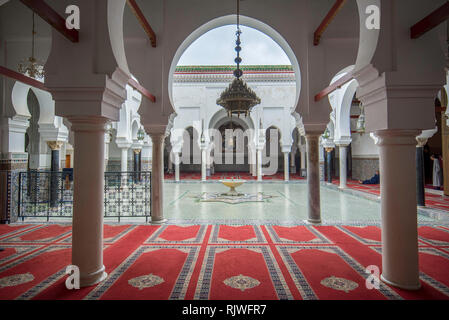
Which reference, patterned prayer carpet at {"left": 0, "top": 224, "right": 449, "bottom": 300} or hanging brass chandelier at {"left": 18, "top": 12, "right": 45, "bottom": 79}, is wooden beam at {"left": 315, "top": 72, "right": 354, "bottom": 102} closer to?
patterned prayer carpet at {"left": 0, "top": 224, "right": 449, "bottom": 300}

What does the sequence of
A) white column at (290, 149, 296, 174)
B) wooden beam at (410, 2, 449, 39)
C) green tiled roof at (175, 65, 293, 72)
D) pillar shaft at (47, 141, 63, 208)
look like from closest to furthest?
wooden beam at (410, 2, 449, 39), pillar shaft at (47, 141, 63, 208), green tiled roof at (175, 65, 293, 72), white column at (290, 149, 296, 174)

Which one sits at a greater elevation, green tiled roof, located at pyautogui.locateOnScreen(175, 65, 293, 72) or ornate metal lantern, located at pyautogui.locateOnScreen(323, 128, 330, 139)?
green tiled roof, located at pyautogui.locateOnScreen(175, 65, 293, 72)

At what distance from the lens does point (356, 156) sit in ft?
45.9

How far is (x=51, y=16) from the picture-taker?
2.00 metres

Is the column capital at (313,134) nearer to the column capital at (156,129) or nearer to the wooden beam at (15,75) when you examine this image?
the column capital at (156,129)

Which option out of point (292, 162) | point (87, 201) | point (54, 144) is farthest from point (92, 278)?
point (292, 162)

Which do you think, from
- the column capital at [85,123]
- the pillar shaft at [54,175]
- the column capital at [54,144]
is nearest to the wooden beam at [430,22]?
the column capital at [85,123]

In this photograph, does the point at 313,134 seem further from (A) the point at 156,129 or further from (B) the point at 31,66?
(B) the point at 31,66

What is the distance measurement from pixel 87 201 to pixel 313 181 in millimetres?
3743

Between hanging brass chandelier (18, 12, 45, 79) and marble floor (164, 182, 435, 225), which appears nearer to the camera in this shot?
hanging brass chandelier (18, 12, 45, 79)

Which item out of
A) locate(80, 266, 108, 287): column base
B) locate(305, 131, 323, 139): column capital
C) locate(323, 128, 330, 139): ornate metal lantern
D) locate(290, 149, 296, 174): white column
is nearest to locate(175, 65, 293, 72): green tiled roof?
locate(323, 128, 330, 139): ornate metal lantern

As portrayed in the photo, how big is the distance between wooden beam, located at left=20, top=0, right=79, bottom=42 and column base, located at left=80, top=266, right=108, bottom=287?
7.12ft

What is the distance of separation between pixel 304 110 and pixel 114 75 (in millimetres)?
3115

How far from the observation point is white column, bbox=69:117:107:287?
2.28 metres
